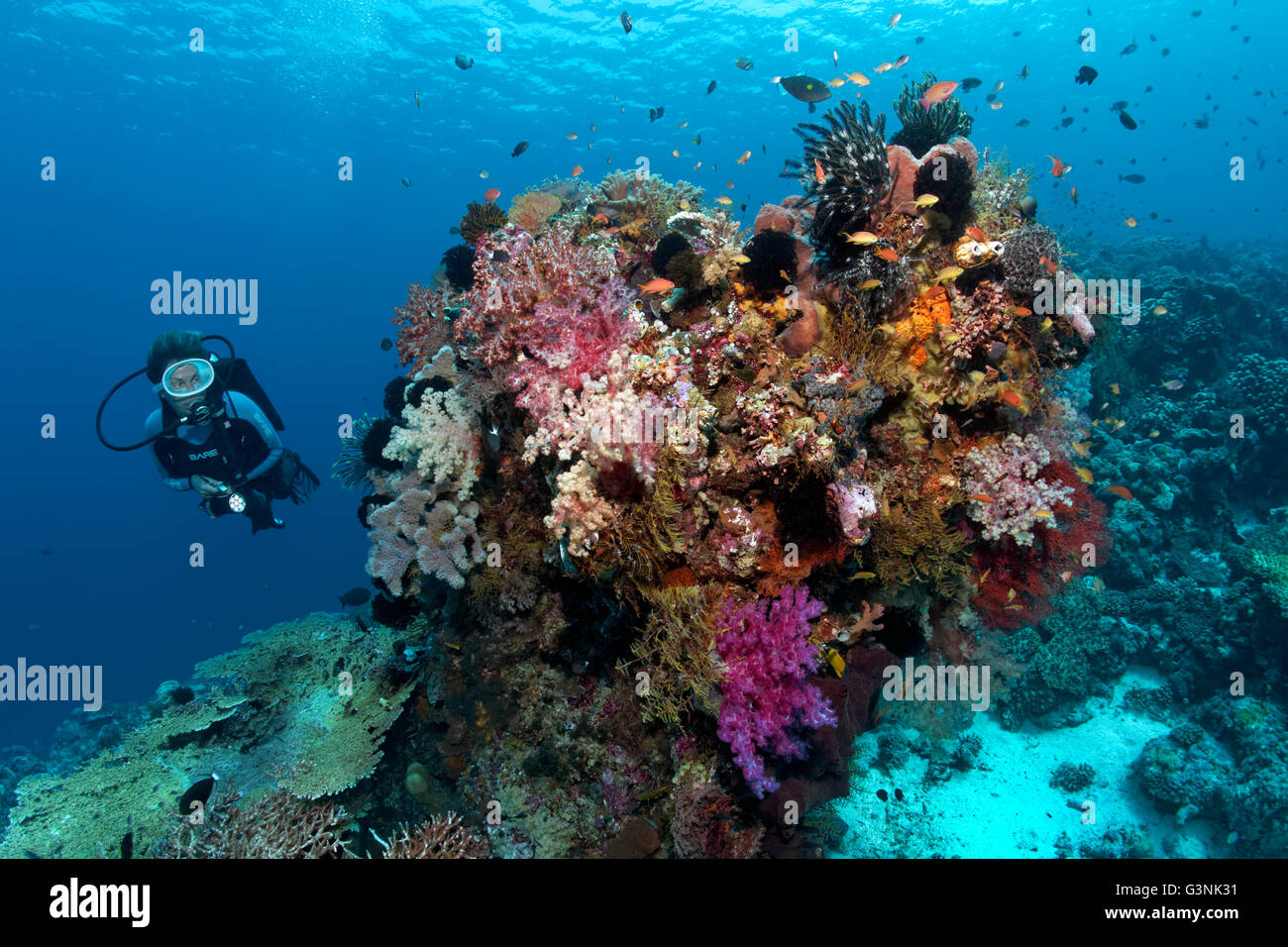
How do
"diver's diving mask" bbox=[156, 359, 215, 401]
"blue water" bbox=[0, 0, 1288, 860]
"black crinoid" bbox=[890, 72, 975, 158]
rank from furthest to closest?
"blue water" bbox=[0, 0, 1288, 860] → "diver's diving mask" bbox=[156, 359, 215, 401] → "black crinoid" bbox=[890, 72, 975, 158]

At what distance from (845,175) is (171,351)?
11171mm

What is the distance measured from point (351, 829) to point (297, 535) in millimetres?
92753

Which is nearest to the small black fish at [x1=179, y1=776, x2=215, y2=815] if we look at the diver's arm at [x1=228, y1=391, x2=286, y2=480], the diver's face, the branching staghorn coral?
the diver's arm at [x1=228, y1=391, x2=286, y2=480]

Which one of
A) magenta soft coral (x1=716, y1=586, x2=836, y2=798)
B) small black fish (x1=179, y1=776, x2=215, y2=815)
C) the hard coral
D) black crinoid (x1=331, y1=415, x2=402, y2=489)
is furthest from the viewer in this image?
the hard coral

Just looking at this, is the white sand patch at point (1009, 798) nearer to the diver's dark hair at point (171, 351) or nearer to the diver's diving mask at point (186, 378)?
the diver's diving mask at point (186, 378)

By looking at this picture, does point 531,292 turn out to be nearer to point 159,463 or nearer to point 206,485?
point 206,485

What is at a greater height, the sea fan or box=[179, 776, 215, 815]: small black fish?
the sea fan

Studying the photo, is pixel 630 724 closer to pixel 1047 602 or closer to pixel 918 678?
pixel 918 678

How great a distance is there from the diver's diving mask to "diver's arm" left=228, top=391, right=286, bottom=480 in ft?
1.98

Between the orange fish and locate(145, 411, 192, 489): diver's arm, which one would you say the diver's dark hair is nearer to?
locate(145, 411, 192, 489): diver's arm

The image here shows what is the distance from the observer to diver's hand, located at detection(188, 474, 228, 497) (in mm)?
9797

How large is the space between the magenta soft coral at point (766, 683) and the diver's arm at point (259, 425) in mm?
9625
